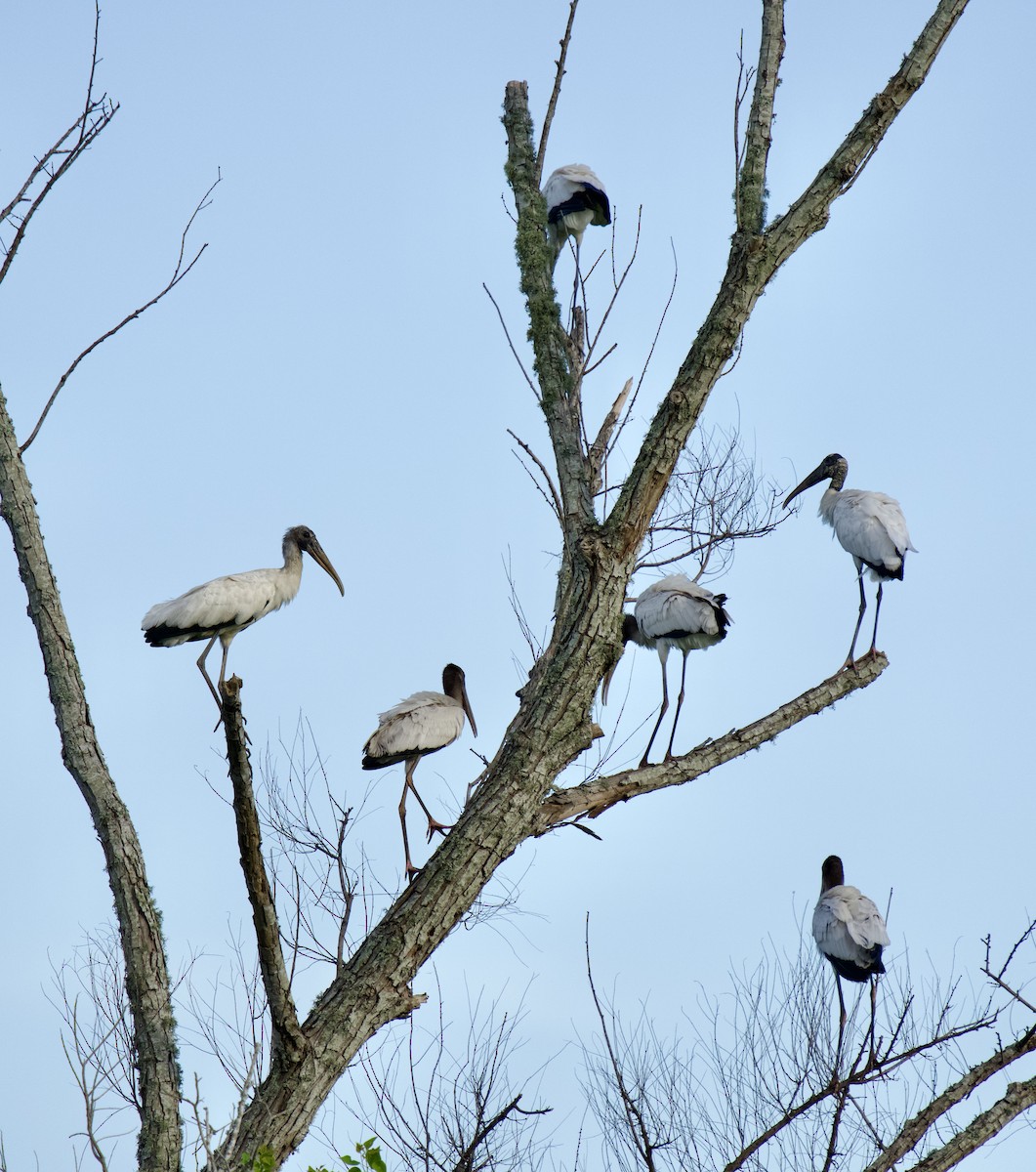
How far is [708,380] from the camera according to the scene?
5969 mm

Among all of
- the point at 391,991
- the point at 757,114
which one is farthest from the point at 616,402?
the point at 391,991

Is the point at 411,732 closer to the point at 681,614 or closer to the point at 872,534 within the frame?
the point at 681,614

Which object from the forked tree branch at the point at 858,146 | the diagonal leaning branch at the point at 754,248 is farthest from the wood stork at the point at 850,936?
the forked tree branch at the point at 858,146

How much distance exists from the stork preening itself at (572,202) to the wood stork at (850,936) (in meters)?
4.86

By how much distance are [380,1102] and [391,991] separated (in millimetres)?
2500

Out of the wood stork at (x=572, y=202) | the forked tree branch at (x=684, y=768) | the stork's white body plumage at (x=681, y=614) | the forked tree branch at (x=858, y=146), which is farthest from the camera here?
the wood stork at (x=572, y=202)

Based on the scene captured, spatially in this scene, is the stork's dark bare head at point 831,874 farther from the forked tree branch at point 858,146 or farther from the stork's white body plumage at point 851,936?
the forked tree branch at point 858,146

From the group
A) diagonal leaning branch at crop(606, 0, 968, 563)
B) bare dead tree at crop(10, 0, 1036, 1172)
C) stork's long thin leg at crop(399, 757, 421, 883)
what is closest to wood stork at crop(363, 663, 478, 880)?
stork's long thin leg at crop(399, 757, 421, 883)

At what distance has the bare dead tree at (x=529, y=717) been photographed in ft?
15.6

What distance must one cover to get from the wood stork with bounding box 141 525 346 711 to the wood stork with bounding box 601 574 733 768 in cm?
Answer: 245

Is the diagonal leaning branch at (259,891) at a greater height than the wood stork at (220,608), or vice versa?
the wood stork at (220,608)

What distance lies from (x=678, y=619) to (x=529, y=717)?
2954 mm

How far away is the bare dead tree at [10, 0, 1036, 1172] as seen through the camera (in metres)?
4.76

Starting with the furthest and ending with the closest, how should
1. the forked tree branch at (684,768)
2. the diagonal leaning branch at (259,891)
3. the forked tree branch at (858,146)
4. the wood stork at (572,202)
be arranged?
the wood stork at (572,202) < the forked tree branch at (858,146) < the forked tree branch at (684,768) < the diagonal leaning branch at (259,891)
